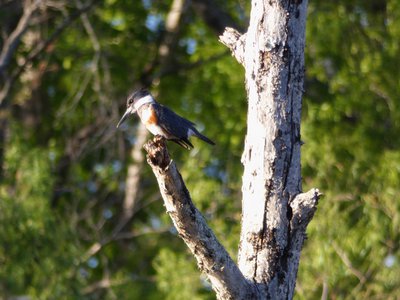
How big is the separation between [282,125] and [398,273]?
7385mm

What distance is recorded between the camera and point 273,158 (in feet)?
18.8

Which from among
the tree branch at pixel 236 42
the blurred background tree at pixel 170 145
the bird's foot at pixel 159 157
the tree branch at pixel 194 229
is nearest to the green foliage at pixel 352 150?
the blurred background tree at pixel 170 145

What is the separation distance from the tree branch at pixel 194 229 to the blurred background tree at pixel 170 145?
680cm

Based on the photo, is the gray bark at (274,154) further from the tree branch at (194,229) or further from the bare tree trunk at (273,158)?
the tree branch at (194,229)

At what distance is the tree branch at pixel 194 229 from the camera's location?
5.15m

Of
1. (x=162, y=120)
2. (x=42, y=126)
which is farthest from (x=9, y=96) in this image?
(x=162, y=120)

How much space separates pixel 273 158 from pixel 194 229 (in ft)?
2.27

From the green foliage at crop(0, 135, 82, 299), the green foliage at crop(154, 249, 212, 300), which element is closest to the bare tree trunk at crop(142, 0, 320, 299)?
the green foliage at crop(0, 135, 82, 299)

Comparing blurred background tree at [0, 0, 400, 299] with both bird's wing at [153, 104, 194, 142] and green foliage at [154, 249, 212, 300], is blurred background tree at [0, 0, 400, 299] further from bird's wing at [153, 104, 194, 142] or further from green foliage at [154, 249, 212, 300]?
bird's wing at [153, 104, 194, 142]

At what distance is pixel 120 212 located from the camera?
18.7 meters

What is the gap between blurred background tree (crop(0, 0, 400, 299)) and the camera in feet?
43.1

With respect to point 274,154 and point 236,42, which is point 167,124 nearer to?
point 236,42

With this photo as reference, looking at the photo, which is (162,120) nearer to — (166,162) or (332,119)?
(166,162)

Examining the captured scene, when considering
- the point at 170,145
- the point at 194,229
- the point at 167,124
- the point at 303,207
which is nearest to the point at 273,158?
the point at 303,207
